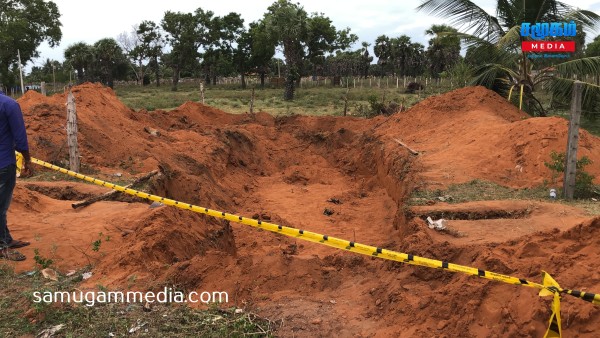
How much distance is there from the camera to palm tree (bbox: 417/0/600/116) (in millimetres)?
13570

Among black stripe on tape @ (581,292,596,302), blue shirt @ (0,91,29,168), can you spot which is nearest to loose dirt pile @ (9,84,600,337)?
black stripe on tape @ (581,292,596,302)

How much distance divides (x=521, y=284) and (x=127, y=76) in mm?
55645

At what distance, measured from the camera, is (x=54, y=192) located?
8.34m

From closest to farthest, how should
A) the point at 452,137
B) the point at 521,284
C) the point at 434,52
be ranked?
the point at 521,284 < the point at 452,137 < the point at 434,52

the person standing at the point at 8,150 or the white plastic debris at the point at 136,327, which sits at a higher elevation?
the person standing at the point at 8,150

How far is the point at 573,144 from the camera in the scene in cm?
787

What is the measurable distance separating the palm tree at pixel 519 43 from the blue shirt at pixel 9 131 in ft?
40.4

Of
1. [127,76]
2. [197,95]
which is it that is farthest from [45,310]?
[127,76]

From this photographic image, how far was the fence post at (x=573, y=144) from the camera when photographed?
7.78m

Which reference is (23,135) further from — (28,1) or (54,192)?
(28,1)

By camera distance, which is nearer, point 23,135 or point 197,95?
point 23,135

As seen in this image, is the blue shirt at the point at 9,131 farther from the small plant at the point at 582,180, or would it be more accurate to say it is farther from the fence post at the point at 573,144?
the small plant at the point at 582,180

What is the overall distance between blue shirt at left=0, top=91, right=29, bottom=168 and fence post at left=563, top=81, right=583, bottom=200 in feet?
27.1

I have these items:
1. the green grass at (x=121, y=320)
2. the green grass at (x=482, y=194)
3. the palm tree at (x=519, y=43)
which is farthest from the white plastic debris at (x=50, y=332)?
the palm tree at (x=519, y=43)
